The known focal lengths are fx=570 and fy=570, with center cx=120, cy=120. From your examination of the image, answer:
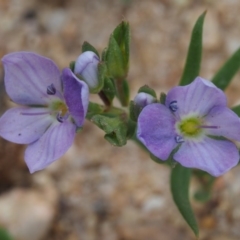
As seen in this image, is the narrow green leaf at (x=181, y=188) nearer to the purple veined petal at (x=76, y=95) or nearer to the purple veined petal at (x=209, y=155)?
the purple veined petal at (x=209, y=155)

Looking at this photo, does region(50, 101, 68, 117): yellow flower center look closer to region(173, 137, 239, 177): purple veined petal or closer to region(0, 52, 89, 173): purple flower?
region(0, 52, 89, 173): purple flower

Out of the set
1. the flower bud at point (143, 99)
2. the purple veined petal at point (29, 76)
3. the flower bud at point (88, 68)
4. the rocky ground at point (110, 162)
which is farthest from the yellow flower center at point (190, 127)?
the rocky ground at point (110, 162)

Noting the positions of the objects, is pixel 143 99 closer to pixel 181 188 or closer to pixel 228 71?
pixel 181 188

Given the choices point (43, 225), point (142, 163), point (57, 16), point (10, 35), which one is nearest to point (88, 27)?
point (57, 16)

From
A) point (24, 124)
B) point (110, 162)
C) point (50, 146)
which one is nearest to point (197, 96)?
point (50, 146)

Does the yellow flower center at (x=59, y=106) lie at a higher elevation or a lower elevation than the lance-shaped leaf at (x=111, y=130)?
lower

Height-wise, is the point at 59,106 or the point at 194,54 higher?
the point at 194,54

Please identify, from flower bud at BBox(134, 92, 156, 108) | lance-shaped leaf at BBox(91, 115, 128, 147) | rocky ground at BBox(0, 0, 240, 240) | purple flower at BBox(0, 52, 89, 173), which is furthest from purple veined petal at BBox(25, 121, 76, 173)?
rocky ground at BBox(0, 0, 240, 240)

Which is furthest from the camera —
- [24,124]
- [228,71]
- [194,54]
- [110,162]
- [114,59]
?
[110,162]
